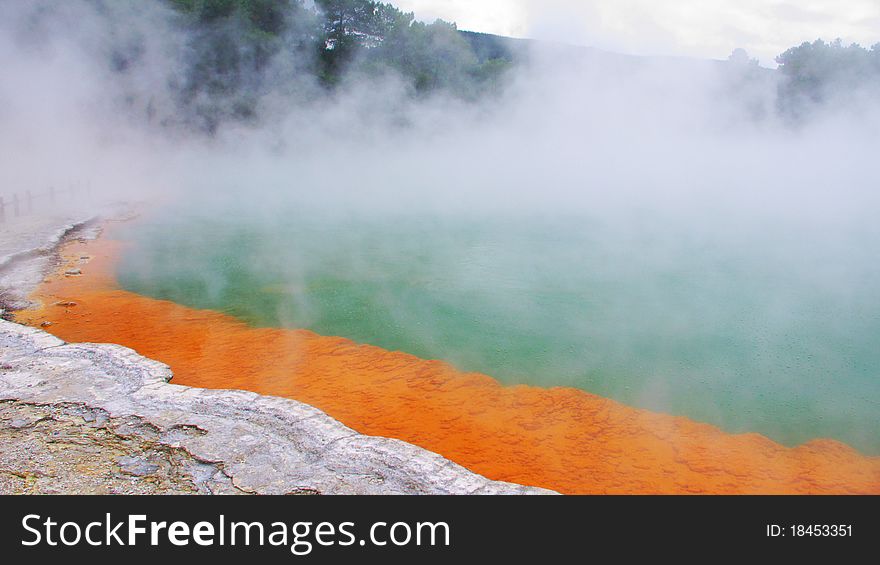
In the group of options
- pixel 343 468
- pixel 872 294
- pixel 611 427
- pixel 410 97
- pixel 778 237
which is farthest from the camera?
pixel 410 97

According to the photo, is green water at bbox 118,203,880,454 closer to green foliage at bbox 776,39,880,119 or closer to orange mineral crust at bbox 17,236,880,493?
orange mineral crust at bbox 17,236,880,493

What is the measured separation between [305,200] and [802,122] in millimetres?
13649

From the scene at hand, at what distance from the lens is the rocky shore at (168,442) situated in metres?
2.22

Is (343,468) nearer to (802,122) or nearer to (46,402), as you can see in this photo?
(46,402)

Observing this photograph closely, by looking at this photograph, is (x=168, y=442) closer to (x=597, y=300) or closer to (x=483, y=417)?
(x=483, y=417)

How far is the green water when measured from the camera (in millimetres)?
3701

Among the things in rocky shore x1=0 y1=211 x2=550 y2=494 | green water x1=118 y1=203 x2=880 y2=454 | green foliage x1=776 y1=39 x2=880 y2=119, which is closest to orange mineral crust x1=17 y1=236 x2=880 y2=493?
green water x1=118 y1=203 x2=880 y2=454

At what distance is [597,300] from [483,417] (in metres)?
2.37

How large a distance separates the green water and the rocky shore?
4.67 ft

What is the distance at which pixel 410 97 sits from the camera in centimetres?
1828

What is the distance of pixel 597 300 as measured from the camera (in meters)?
5.23

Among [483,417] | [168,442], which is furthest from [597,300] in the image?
[168,442]

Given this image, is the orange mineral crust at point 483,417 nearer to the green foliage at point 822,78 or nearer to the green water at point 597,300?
the green water at point 597,300
